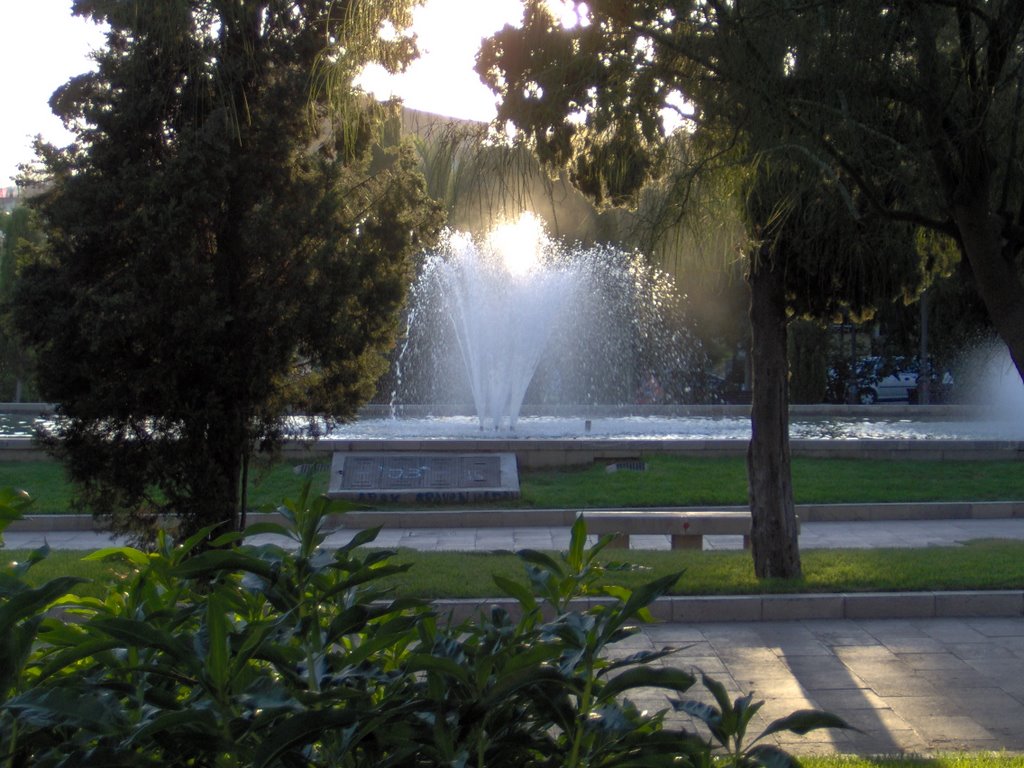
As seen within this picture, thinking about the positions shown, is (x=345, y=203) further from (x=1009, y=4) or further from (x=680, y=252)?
(x=1009, y=4)

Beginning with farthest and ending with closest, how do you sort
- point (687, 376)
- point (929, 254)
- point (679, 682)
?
point (687, 376), point (929, 254), point (679, 682)

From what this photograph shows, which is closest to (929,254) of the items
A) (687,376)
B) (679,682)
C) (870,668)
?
(870,668)

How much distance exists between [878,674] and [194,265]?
212 inches

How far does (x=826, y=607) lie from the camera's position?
799cm

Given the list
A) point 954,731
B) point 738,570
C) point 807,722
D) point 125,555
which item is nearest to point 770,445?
point 738,570

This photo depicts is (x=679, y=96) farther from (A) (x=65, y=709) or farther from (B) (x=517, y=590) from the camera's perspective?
(A) (x=65, y=709)

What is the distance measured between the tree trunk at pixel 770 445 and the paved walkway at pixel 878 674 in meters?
0.77

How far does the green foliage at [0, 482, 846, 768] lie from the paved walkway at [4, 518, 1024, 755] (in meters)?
2.86

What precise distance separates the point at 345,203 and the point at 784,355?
3.66m

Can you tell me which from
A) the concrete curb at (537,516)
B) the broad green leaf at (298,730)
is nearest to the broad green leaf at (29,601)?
the broad green leaf at (298,730)

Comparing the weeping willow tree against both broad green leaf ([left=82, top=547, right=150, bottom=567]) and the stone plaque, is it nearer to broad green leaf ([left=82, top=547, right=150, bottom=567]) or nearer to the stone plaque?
broad green leaf ([left=82, top=547, right=150, bottom=567])

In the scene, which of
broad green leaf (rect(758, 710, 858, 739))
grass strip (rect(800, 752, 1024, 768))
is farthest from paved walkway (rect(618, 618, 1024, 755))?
broad green leaf (rect(758, 710, 858, 739))

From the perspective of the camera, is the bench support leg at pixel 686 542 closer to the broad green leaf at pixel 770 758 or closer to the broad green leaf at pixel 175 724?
the broad green leaf at pixel 770 758

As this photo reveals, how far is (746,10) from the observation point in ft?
13.6
